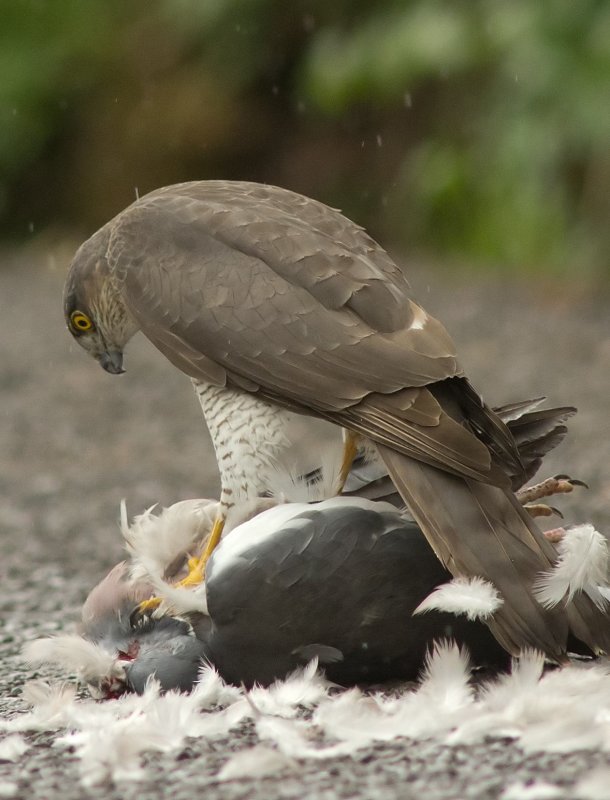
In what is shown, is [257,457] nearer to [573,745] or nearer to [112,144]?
[573,745]

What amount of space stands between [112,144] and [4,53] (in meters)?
1.39

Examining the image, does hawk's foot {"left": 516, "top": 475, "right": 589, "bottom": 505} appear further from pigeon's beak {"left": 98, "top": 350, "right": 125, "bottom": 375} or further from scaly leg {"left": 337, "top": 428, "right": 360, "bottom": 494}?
pigeon's beak {"left": 98, "top": 350, "right": 125, "bottom": 375}

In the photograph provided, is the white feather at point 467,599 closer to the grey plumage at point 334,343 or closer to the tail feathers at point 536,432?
the grey plumage at point 334,343

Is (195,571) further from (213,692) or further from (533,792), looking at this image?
(533,792)

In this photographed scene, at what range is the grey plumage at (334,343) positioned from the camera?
270 centimetres

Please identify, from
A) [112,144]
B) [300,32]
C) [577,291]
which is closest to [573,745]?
[577,291]

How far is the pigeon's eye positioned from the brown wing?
32 centimetres

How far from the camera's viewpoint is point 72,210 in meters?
13.1

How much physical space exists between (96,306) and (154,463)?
103 inches

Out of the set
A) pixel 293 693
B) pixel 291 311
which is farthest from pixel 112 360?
pixel 293 693

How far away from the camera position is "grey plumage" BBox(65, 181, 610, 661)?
106 inches

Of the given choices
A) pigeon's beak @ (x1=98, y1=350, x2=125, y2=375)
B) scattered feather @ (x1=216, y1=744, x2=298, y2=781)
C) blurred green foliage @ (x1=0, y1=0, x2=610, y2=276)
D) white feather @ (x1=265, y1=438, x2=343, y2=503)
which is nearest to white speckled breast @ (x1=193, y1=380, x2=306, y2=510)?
white feather @ (x1=265, y1=438, x2=343, y2=503)

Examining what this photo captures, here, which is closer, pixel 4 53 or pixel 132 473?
pixel 132 473

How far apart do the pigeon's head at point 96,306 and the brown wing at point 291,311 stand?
13cm
